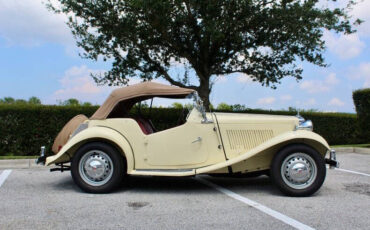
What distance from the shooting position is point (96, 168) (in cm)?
534

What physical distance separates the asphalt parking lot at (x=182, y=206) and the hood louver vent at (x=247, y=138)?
2.37 feet

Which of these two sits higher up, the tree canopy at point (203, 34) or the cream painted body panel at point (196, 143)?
the tree canopy at point (203, 34)

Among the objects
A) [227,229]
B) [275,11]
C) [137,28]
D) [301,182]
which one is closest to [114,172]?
[227,229]

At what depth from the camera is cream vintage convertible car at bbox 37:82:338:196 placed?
16.8 feet

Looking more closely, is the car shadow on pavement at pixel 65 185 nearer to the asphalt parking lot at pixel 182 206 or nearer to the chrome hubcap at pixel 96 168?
the asphalt parking lot at pixel 182 206

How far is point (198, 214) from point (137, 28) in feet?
28.2

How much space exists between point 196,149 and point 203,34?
6.40 meters

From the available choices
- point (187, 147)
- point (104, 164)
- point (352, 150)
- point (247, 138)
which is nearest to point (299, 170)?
point (247, 138)

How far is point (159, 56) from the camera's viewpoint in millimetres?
13266

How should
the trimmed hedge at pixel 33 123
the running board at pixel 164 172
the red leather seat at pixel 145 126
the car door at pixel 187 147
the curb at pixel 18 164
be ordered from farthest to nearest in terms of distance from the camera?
1. the trimmed hedge at pixel 33 123
2. the curb at pixel 18 164
3. the red leather seat at pixel 145 126
4. the car door at pixel 187 147
5. the running board at pixel 164 172

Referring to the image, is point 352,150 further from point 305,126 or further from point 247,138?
point 247,138

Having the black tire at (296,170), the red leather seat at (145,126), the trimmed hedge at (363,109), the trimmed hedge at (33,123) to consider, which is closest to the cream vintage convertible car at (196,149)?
the black tire at (296,170)

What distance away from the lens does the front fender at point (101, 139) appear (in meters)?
5.34

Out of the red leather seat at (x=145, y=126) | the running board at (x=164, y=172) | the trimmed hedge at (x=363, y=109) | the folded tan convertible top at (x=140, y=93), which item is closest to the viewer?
the running board at (x=164, y=172)
